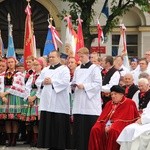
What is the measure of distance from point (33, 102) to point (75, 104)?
68.1 inches

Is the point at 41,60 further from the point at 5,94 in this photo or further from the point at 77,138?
the point at 77,138

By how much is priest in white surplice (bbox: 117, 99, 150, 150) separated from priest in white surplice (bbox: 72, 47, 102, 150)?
1558mm

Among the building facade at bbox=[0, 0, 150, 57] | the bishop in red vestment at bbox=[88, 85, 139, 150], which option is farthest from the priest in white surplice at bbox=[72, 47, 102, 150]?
the building facade at bbox=[0, 0, 150, 57]

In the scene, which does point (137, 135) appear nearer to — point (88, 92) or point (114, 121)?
point (114, 121)

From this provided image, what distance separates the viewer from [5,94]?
12703 mm

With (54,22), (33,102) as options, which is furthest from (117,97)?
(54,22)

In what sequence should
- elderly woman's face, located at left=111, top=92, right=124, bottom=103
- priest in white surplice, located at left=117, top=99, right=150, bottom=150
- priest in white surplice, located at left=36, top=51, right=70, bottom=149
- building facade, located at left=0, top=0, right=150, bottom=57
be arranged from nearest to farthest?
priest in white surplice, located at left=117, top=99, right=150, bottom=150 → elderly woman's face, located at left=111, top=92, right=124, bottom=103 → priest in white surplice, located at left=36, top=51, right=70, bottom=149 → building facade, located at left=0, top=0, right=150, bottom=57

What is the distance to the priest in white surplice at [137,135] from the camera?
915 centimetres

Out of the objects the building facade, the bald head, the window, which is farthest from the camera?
the window

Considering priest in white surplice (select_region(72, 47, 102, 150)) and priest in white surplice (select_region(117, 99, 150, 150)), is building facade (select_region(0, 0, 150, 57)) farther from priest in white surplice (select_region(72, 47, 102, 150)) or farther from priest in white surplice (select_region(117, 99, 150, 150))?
priest in white surplice (select_region(117, 99, 150, 150))

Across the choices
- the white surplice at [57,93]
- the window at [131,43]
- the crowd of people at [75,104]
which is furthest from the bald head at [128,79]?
the window at [131,43]

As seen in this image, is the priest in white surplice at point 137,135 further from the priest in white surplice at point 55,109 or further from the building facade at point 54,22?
the building facade at point 54,22

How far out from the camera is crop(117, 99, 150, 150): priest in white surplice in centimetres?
915

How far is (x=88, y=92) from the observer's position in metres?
11.1
